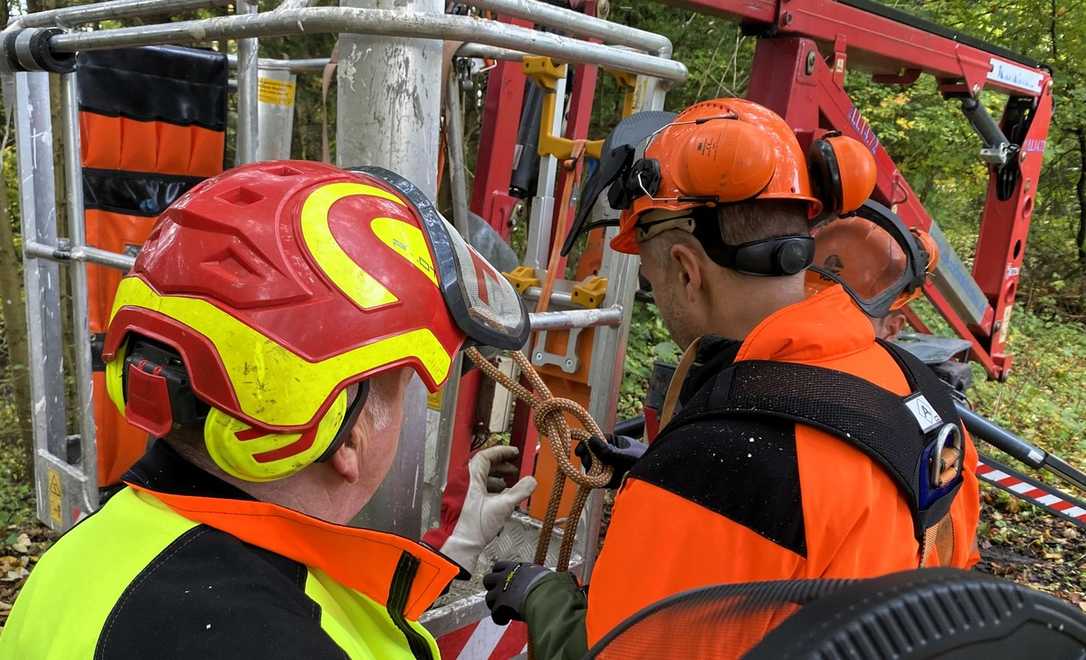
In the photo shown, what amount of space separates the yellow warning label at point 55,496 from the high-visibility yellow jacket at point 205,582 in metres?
1.49

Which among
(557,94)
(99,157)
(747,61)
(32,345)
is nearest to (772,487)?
(557,94)

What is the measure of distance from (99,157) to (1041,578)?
5.56 meters

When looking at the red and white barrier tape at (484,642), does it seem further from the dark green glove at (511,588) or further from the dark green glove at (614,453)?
the dark green glove at (614,453)

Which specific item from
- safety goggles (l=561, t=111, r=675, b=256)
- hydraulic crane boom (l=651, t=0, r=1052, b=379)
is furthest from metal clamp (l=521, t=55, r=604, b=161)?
hydraulic crane boom (l=651, t=0, r=1052, b=379)

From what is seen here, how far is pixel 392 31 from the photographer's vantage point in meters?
1.23

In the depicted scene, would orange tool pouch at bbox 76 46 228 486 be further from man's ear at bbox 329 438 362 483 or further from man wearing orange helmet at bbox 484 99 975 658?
man's ear at bbox 329 438 362 483

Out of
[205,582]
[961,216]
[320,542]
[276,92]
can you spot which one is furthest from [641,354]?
[961,216]

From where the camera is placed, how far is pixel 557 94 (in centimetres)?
259

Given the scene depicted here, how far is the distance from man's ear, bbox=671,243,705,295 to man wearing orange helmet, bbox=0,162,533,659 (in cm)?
80

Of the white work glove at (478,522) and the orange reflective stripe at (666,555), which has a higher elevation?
the orange reflective stripe at (666,555)

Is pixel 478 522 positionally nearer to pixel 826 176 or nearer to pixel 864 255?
pixel 826 176

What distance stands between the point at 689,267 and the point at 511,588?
843 mm

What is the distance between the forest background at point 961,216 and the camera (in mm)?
5086

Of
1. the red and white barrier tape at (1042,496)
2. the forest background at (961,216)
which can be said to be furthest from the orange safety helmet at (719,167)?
the red and white barrier tape at (1042,496)
